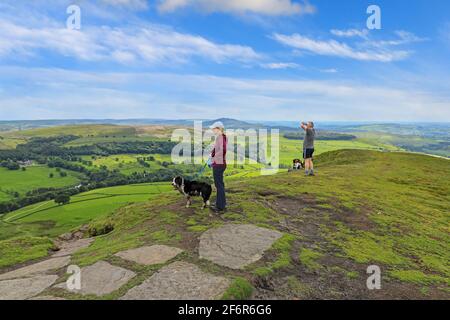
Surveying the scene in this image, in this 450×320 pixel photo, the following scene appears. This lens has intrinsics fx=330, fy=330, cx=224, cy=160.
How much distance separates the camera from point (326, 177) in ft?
92.0

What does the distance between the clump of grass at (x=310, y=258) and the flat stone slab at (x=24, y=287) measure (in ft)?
25.2

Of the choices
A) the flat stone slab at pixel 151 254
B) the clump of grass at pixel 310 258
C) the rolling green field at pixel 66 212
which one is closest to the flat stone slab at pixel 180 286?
the flat stone slab at pixel 151 254

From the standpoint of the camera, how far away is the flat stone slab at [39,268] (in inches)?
414

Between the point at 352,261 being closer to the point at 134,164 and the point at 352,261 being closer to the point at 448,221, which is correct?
the point at 448,221

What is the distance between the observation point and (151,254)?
10.8 meters

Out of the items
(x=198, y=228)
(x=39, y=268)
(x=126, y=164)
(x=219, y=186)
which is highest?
(x=219, y=186)

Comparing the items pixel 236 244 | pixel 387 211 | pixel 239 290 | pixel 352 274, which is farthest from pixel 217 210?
pixel 387 211

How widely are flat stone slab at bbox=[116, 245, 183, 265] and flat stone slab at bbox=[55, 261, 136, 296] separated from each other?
723mm

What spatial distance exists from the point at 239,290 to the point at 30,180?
6033 inches

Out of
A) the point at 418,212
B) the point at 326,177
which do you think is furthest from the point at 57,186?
the point at 418,212

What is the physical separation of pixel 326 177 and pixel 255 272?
797 inches

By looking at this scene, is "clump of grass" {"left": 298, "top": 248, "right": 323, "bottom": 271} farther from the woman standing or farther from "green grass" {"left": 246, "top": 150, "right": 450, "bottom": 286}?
the woman standing

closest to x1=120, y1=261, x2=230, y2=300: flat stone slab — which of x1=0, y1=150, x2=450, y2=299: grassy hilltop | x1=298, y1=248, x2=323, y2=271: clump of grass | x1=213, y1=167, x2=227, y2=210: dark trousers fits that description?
x1=0, y1=150, x2=450, y2=299: grassy hilltop

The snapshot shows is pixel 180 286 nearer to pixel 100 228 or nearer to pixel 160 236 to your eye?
pixel 160 236
